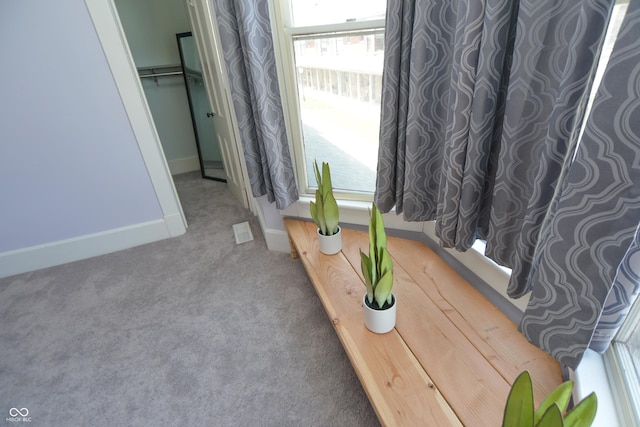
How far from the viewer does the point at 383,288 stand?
1011 millimetres

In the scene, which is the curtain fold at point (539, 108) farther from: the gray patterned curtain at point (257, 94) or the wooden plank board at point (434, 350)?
the gray patterned curtain at point (257, 94)

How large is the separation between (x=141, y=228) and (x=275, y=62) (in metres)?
1.52

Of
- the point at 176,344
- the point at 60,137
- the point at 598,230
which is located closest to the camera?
the point at 598,230

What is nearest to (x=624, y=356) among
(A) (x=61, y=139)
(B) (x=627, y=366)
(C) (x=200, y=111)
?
(B) (x=627, y=366)

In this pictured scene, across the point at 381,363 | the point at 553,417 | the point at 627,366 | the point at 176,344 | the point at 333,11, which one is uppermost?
the point at 333,11

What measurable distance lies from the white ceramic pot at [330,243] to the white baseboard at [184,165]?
7.96 ft

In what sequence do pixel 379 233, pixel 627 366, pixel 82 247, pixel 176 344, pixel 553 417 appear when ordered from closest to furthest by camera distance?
1. pixel 553 417
2. pixel 627 366
3. pixel 379 233
4. pixel 176 344
5. pixel 82 247

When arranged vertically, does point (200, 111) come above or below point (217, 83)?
below

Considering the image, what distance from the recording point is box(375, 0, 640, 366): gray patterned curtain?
65cm

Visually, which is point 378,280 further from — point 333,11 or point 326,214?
point 333,11

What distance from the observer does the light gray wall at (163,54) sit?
9.14 ft

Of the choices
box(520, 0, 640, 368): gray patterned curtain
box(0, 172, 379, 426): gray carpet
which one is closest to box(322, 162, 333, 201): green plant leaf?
box(0, 172, 379, 426): gray carpet

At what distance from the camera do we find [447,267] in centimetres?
135

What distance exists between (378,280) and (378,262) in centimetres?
7
